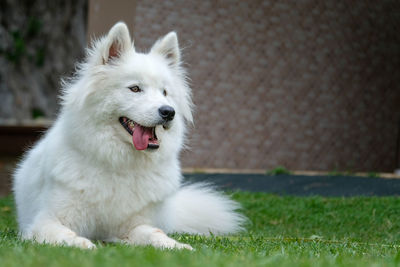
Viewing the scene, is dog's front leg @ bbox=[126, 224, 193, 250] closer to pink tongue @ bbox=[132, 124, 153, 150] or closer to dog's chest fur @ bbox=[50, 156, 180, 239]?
dog's chest fur @ bbox=[50, 156, 180, 239]

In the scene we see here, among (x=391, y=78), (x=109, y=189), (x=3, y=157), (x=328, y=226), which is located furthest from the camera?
(x=3, y=157)

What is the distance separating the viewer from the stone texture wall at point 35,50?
1505 cm

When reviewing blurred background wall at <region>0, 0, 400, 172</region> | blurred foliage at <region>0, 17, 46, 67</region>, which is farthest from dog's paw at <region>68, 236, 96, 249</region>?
blurred foliage at <region>0, 17, 46, 67</region>

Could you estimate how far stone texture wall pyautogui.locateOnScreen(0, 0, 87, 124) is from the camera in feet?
49.4

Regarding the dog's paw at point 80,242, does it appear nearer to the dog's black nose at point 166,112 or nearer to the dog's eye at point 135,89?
the dog's black nose at point 166,112

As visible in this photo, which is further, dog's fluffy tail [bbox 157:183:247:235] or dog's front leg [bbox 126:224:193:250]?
dog's fluffy tail [bbox 157:183:247:235]

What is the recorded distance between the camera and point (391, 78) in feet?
30.3

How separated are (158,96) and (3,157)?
9.76 m

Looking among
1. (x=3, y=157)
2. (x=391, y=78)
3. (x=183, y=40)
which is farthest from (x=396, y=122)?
(x=3, y=157)

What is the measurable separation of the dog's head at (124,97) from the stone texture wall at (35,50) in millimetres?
11313

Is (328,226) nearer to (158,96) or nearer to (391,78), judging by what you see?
(158,96)

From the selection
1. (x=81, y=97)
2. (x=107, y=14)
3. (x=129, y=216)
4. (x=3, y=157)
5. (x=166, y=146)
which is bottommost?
(x=3, y=157)

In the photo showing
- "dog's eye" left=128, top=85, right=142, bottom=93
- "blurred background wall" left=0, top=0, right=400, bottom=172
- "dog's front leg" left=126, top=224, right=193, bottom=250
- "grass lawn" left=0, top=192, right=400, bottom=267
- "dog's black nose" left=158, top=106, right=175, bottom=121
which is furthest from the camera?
"blurred background wall" left=0, top=0, right=400, bottom=172

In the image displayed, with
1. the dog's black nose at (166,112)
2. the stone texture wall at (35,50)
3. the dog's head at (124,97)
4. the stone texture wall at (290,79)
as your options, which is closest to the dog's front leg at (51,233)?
the dog's head at (124,97)
